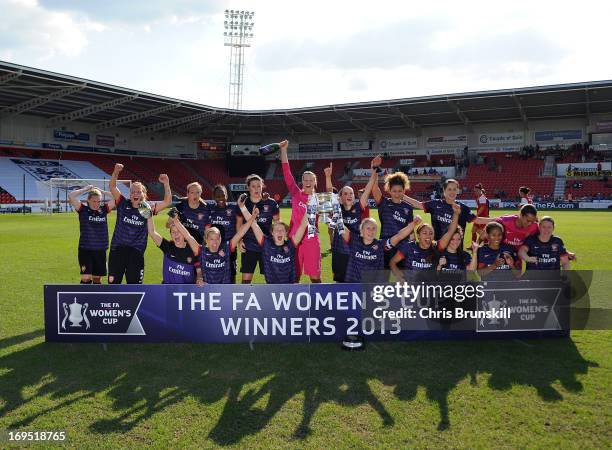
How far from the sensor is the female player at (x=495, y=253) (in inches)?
237

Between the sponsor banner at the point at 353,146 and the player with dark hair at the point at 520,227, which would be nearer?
the player with dark hair at the point at 520,227

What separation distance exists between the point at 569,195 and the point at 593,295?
34.5 m

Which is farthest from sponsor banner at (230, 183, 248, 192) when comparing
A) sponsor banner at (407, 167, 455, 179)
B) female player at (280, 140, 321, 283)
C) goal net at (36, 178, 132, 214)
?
female player at (280, 140, 321, 283)

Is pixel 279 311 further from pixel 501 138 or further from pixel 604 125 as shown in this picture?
pixel 501 138

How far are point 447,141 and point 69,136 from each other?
131ft

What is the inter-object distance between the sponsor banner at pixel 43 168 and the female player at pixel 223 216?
4004 cm

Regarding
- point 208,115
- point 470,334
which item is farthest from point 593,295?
point 208,115

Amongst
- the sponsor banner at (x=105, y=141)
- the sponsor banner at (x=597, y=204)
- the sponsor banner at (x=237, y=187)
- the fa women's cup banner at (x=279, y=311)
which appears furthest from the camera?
the sponsor banner at (x=237, y=187)

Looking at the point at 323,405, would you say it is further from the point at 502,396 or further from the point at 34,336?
the point at 34,336

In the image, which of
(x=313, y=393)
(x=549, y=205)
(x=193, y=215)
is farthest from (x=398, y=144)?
(x=313, y=393)

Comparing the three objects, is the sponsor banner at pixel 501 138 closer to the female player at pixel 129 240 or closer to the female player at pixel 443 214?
the female player at pixel 443 214

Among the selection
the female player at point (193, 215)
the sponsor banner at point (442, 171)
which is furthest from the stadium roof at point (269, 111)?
the female player at point (193, 215)

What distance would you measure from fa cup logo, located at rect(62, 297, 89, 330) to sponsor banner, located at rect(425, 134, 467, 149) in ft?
158

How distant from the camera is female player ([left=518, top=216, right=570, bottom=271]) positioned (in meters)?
5.84
